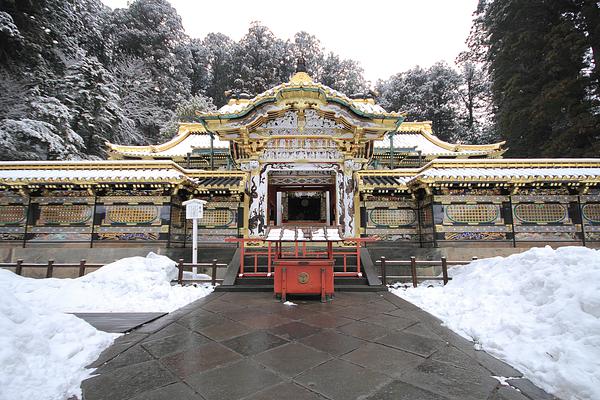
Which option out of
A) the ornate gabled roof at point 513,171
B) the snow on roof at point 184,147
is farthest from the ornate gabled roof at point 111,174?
the ornate gabled roof at point 513,171

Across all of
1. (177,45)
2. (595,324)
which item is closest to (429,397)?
(595,324)

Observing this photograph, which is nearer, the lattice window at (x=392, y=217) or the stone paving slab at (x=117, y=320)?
the stone paving slab at (x=117, y=320)

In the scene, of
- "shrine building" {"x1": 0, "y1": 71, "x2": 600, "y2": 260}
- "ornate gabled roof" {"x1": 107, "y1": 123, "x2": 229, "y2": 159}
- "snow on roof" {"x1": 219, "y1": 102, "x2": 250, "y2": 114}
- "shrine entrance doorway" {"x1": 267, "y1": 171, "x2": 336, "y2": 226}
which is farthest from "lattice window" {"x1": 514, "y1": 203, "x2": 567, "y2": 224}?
"ornate gabled roof" {"x1": 107, "y1": 123, "x2": 229, "y2": 159}

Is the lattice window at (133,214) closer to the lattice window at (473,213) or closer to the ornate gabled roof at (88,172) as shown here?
the ornate gabled roof at (88,172)

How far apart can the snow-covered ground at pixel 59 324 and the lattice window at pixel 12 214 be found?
6.63 meters

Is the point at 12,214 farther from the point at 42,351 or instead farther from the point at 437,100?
the point at 437,100

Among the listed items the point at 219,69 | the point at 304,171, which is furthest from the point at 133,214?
the point at 219,69

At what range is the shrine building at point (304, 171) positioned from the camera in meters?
10.7

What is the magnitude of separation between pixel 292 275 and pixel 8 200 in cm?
1253

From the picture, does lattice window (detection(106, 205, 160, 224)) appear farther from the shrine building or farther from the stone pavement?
the stone pavement

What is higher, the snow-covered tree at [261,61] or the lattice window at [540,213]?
the snow-covered tree at [261,61]

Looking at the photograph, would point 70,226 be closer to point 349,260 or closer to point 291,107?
point 291,107

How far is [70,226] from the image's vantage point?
10969mm

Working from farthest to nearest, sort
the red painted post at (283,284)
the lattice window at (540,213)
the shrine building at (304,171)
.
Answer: the lattice window at (540,213)
the shrine building at (304,171)
the red painted post at (283,284)
